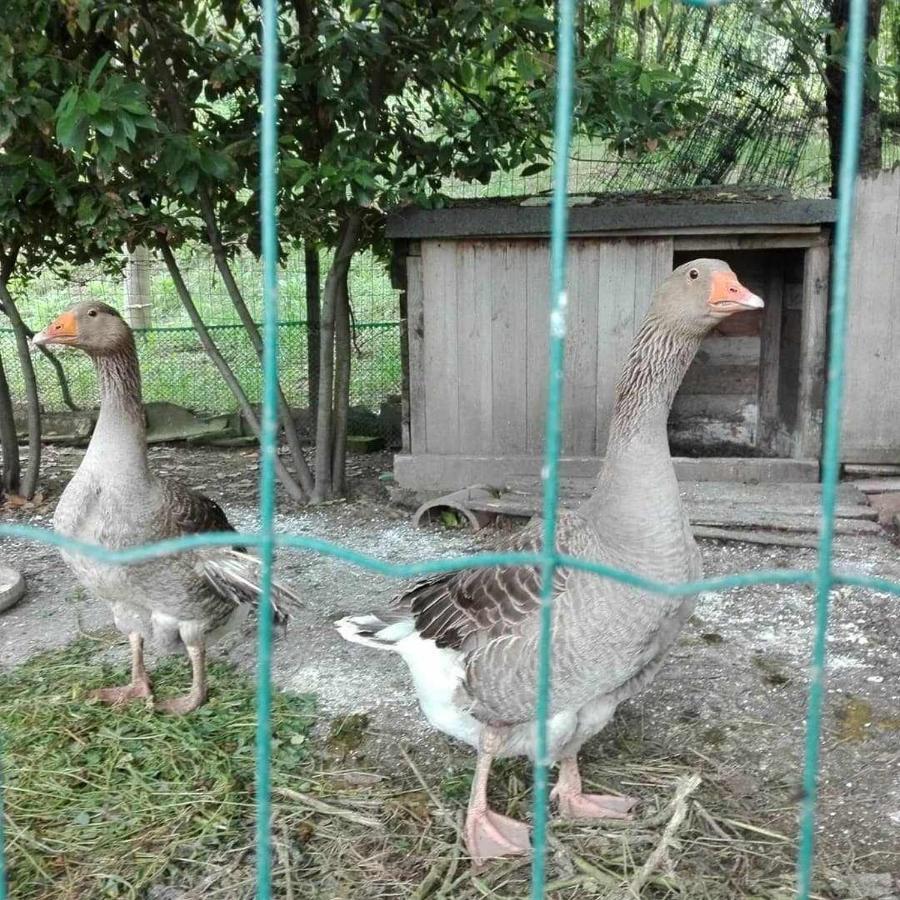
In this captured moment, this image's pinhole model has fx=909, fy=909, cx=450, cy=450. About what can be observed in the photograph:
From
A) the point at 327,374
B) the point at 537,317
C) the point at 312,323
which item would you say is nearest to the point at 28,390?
the point at 327,374

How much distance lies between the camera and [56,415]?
8.05 meters

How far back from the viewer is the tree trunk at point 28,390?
18.6 feet

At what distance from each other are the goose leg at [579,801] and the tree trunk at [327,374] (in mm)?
3436

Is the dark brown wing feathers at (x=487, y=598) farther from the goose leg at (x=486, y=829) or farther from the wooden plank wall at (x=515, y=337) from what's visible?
the wooden plank wall at (x=515, y=337)

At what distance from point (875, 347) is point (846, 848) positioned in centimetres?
391

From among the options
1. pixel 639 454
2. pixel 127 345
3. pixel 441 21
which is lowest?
pixel 639 454

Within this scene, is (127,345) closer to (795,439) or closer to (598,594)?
(598,594)

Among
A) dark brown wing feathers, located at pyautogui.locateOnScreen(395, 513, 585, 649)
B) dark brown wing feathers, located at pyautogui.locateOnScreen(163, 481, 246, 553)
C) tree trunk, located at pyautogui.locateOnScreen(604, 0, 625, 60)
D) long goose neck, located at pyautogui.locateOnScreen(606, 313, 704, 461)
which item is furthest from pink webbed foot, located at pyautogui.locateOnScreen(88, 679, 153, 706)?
tree trunk, located at pyautogui.locateOnScreen(604, 0, 625, 60)

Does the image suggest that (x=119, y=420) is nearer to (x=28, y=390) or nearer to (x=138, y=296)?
(x=28, y=390)

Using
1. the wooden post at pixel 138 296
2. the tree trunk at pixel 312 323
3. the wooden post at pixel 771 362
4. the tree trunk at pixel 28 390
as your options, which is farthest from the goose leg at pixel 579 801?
the wooden post at pixel 138 296

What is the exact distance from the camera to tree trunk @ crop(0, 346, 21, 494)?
19.3 feet

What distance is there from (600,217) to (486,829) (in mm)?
3867

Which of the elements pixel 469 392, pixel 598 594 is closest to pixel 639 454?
pixel 598 594

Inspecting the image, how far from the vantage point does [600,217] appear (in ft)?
17.8
